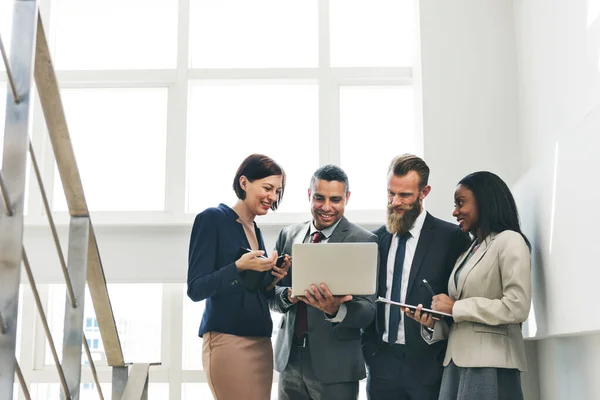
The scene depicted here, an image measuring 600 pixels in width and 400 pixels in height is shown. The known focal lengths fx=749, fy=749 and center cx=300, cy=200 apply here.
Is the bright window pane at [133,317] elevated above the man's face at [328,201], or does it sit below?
below

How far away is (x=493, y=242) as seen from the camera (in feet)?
9.30

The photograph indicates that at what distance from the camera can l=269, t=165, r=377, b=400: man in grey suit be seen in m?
2.81

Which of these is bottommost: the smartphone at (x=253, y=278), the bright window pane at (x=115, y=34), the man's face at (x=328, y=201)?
the smartphone at (x=253, y=278)

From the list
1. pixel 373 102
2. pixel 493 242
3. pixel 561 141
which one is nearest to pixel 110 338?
pixel 493 242

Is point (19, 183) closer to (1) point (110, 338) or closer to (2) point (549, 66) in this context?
(1) point (110, 338)

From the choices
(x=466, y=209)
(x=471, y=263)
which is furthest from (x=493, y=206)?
(x=471, y=263)

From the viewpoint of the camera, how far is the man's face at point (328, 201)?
2980 mm

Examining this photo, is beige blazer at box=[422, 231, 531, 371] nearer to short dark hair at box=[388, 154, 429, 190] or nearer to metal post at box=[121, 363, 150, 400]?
short dark hair at box=[388, 154, 429, 190]

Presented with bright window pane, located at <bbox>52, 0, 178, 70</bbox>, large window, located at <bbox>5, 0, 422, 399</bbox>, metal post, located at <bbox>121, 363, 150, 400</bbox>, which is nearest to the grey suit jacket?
metal post, located at <bbox>121, 363, 150, 400</bbox>

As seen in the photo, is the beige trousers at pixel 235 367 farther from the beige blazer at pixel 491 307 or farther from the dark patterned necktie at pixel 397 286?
the beige blazer at pixel 491 307

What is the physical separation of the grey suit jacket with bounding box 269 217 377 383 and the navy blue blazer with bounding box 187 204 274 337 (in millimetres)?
99

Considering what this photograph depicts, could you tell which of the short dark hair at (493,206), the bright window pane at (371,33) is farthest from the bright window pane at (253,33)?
the short dark hair at (493,206)

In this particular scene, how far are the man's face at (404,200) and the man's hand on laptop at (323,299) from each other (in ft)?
1.46

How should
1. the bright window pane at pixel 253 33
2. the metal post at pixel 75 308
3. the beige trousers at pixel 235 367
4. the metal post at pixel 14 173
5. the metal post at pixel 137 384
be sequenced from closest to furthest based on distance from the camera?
the metal post at pixel 14 173 → the metal post at pixel 75 308 → the metal post at pixel 137 384 → the beige trousers at pixel 235 367 → the bright window pane at pixel 253 33
